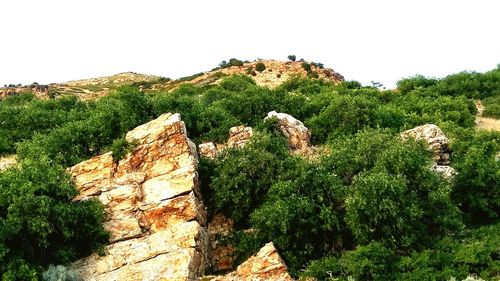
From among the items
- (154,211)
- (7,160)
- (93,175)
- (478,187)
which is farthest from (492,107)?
(7,160)

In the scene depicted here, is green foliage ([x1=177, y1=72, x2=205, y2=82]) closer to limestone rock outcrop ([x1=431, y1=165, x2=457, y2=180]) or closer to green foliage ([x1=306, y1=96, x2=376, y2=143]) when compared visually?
green foliage ([x1=306, y1=96, x2=376, y2=143])

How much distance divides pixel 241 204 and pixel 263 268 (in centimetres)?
568

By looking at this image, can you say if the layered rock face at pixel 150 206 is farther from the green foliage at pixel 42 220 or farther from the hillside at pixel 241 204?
the green foliage at pixel 42 220

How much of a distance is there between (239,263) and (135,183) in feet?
25.3

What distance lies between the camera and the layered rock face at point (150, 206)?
2605 centimetres

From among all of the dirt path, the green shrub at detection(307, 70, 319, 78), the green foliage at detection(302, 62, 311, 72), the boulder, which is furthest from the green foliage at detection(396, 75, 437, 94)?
the boulder

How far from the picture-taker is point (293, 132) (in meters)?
39.5

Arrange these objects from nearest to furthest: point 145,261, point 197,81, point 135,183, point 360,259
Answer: point 360,259 < point 145,261 < point 135,183 < point 197,81

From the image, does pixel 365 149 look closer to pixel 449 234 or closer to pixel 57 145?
pixel 449 234

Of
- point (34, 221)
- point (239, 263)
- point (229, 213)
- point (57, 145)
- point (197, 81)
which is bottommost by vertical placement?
point (239, 263)

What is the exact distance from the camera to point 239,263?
28312 mm

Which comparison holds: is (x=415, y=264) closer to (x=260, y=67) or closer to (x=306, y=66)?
(x=306, y=66)

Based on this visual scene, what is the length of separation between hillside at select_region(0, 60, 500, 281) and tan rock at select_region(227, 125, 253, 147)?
0.12 metres

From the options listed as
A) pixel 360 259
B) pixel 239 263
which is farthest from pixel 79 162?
pixel 360 259
